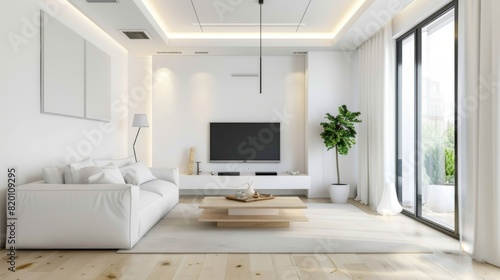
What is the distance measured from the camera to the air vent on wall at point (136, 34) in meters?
5.40

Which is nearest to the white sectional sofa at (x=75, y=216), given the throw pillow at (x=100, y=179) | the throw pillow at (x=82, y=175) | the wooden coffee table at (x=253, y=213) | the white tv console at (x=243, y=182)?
the throw pillow at (x=100, y=179)

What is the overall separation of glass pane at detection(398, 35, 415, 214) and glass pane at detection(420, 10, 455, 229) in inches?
11.9

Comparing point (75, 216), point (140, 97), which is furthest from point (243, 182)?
point (75, 216)

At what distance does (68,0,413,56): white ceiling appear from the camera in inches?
188

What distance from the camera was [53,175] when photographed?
12.1ft

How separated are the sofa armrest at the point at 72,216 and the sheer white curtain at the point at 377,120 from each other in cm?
348

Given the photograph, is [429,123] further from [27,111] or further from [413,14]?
[27,111]

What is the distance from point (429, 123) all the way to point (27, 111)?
14.8 ft

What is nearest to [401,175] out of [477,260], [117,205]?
[477,260]

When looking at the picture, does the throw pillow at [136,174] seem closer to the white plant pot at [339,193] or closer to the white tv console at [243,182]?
the white tv console at [243,182]

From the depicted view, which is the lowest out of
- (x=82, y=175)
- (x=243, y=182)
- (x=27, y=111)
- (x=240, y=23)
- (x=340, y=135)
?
(x=243, y=182)

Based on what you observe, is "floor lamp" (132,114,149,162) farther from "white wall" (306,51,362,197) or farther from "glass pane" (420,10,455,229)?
"glass pane" (420,10,455,229)

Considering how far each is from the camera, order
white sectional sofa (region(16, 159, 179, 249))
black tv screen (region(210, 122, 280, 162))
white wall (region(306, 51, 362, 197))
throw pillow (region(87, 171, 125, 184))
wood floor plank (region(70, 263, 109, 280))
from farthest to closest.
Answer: black tv screen (region(210, 122, 280, 162))
white wall (region(306, 51, 362, 197))
throw pillow (region(87, 171, 125, 184))
white sectional sofa (region(16, 159, 179, 249))
wood floor plank (region(70, 263, 109, 280))

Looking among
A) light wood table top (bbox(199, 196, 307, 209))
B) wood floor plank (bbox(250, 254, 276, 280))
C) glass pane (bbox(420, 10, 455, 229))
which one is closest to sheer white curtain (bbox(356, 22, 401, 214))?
glass pane (bbox(420, 10, 455, 229))
